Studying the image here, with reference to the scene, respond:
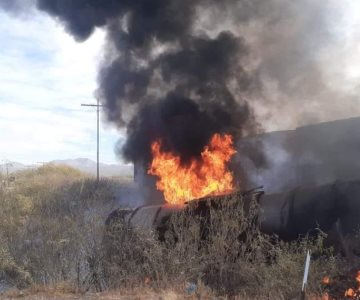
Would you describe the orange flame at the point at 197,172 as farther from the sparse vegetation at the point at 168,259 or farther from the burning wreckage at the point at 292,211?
the sparse vegetation at the point at 168,259

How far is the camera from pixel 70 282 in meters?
9.38

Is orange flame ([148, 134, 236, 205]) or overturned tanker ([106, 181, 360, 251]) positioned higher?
orange flame ([148, 134, 236, 205])

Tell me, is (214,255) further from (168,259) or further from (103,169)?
(103,169)

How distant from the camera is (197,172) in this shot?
510 inches

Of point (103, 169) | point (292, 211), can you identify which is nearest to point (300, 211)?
point (292, 211)

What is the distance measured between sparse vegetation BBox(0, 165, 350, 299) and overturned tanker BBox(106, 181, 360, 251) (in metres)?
0.24

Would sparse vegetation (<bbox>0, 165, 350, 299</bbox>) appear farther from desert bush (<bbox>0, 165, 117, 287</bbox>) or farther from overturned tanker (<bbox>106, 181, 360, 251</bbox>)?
overturned tanker (<bbox>106, 181, 360, 251</bbox>)

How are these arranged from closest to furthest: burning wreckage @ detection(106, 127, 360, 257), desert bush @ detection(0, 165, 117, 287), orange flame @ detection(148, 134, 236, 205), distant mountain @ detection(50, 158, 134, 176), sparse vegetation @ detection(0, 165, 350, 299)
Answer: sparse vegetation @ detection(0, 165, 350, 299) < burning wreckage @ detection(106, 127, 360, 257) < desert bush @ detection(0, 165, 117, 287) < orange flame @ detection(148, 134, 236, 205) < distant mountain @ detection(50, 158, 134, 176)

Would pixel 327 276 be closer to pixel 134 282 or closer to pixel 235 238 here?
pixel 235 238

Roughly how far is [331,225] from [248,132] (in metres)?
6.43

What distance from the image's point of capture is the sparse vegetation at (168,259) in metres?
8.21

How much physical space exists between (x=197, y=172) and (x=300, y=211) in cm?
416

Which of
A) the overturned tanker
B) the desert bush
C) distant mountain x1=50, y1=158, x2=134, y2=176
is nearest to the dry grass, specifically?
the overturned tanker

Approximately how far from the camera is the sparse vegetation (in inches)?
323
